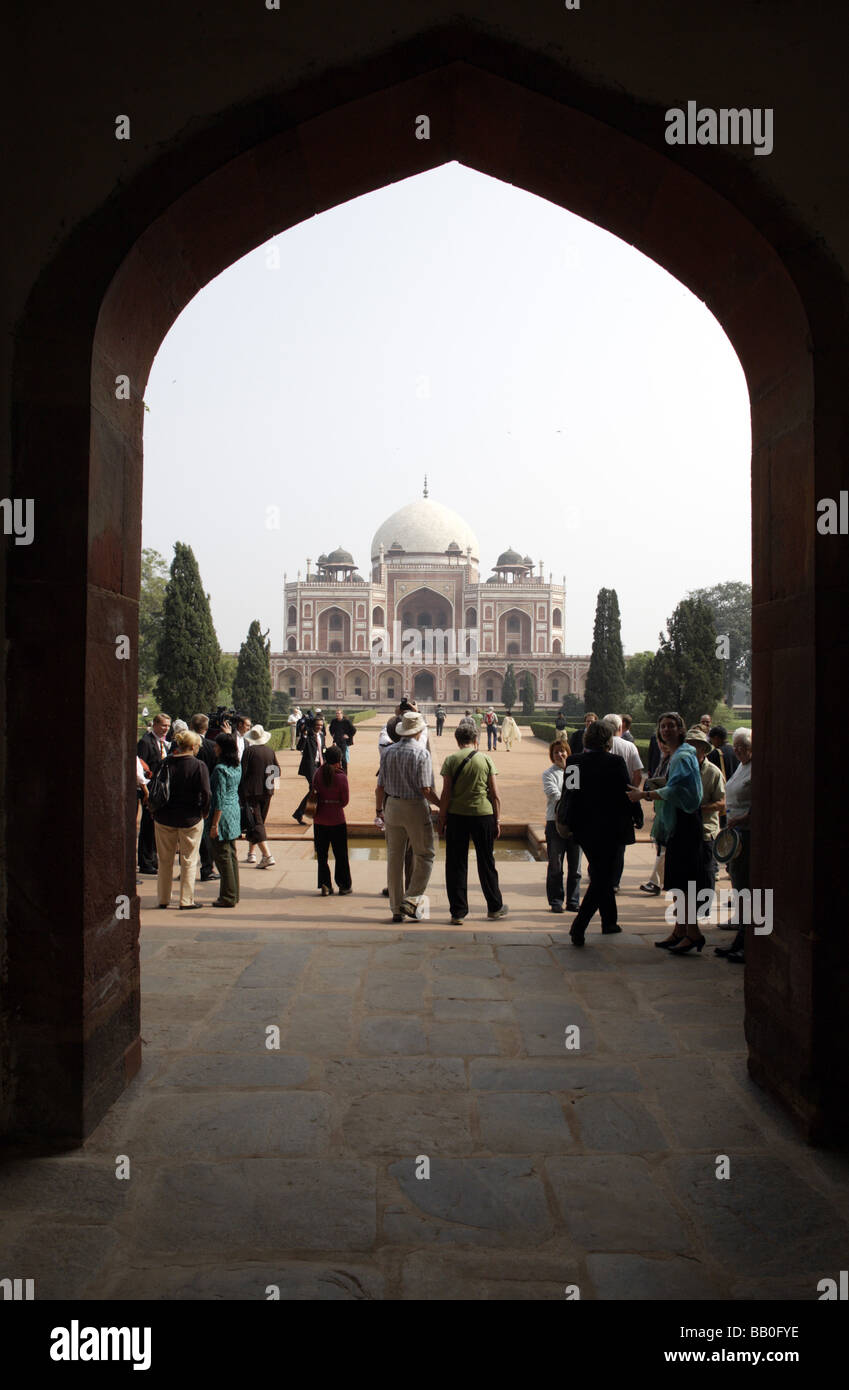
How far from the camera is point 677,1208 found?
2414mm

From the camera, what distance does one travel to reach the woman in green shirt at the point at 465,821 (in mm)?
5598

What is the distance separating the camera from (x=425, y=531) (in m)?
63.3

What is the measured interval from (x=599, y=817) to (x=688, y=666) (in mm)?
16899

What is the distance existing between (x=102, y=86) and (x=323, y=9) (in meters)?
0.69

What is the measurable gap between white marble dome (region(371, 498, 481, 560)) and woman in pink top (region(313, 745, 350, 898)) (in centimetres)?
5734

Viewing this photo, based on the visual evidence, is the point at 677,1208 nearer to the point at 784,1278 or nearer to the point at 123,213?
the point at 784,1278

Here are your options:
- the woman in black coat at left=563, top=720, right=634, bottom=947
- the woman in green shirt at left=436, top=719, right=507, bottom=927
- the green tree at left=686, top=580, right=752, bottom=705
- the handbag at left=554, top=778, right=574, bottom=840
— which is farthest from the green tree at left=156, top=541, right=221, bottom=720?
the green tree at left=686, top=580, right=752, bottom=705

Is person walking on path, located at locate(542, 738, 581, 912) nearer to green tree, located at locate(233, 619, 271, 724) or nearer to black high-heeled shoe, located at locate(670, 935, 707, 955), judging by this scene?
black high-heeled shoe, located at locate(670, 935, 707, 955)

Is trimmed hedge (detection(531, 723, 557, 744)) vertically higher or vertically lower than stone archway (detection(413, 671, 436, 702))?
lower

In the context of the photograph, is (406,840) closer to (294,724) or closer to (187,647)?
(187,647)

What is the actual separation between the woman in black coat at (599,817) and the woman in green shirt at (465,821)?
25.0 inches

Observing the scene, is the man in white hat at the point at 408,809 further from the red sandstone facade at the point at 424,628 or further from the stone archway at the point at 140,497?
the red sandstone facade at the point at 424,628

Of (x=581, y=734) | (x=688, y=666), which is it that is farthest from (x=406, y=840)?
(x=688, y=666)

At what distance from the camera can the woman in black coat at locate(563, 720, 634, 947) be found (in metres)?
5.04
